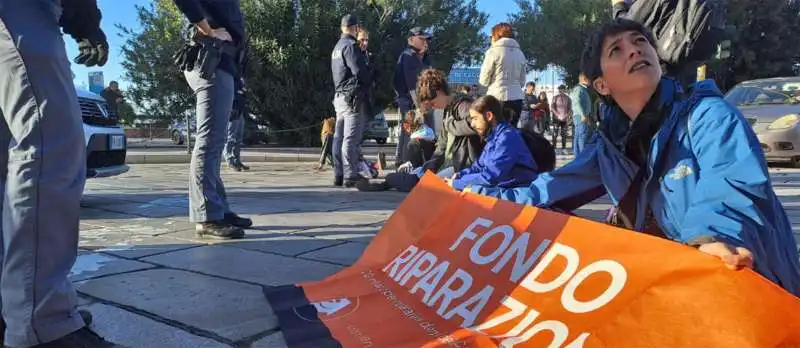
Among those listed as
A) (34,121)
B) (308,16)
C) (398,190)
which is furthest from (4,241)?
(308,16)

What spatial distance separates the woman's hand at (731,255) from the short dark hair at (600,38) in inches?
31.2

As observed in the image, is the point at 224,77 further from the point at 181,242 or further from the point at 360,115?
the point at 360,115

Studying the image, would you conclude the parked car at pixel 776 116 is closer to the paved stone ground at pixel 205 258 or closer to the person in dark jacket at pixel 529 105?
the paved stone ground at pixel 205 258

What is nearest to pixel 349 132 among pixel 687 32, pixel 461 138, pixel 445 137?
pixel 445 137

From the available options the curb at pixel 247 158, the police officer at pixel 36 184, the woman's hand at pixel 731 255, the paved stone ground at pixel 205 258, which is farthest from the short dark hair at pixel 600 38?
the curb at pixel 247 158

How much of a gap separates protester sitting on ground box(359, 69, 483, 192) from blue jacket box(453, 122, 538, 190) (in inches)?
26.1

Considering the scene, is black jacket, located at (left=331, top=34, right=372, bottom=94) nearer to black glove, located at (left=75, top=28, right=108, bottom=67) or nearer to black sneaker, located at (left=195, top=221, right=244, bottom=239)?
black sneaker, located at (left=195, top=221, right=244, bottom=239)

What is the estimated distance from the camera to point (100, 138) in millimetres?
5293

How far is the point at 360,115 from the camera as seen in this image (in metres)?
6.48

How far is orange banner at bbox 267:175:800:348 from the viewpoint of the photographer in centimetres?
133

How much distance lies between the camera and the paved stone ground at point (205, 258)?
6.90 ft

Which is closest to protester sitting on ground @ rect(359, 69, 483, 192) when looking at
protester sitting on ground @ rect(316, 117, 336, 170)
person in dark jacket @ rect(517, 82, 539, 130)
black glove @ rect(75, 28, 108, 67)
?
black glove @ rect(75, 28, 108, 67)

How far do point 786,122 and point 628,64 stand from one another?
8727 mm

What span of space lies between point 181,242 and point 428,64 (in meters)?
4.62
